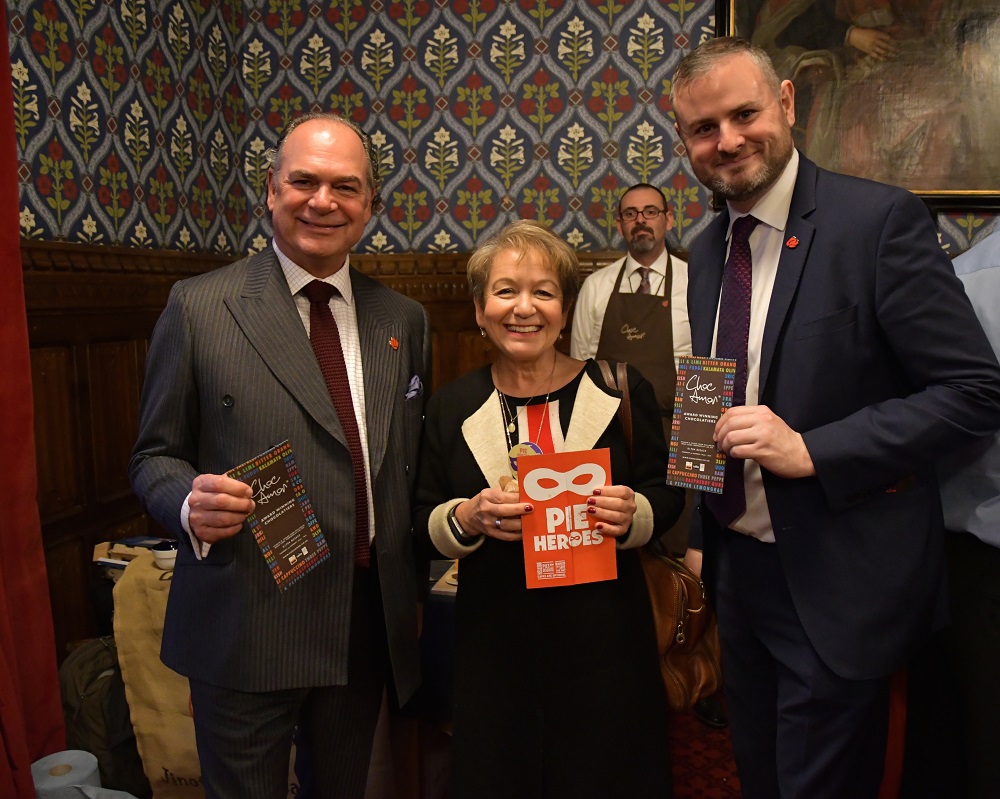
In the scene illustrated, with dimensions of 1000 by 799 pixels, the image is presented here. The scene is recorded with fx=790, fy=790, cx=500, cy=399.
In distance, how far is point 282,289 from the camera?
1.68 metres

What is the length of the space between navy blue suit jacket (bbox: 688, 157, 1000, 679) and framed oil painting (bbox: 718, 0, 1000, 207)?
3.43m

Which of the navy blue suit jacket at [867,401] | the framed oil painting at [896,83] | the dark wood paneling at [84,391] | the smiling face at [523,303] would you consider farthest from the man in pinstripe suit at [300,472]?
the framed oil painting at [896,83]

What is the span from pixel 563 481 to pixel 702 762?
4.38 ft

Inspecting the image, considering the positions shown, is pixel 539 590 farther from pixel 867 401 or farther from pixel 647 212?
pixel 647 212

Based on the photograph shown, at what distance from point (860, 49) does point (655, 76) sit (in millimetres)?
1147

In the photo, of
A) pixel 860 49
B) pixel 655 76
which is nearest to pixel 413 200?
pixel 655 76

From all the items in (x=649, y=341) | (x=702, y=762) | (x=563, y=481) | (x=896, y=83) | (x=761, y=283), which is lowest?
(x=702, y=762)

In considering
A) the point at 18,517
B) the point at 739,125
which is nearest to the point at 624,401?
the point at 739,125

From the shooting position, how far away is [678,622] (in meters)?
1.93

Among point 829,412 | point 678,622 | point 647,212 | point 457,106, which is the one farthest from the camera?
point 457,106

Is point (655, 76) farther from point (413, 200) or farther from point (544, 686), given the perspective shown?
point (544, 686)

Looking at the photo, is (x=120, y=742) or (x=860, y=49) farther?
(x=860, y=49)

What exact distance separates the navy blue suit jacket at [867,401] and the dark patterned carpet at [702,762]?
1032 millimetres

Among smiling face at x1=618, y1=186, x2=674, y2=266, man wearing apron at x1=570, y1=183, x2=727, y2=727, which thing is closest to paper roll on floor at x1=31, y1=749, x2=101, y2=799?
man wearing apron at x1=570, y1=183, x2=727, y2=727
